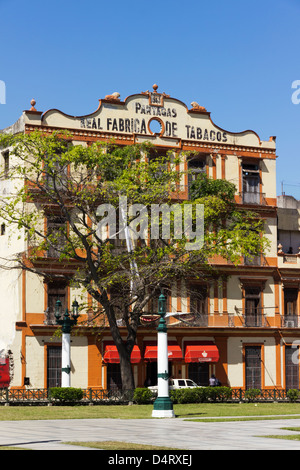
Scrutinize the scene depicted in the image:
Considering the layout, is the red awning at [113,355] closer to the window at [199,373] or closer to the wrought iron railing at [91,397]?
the window at [199,373]

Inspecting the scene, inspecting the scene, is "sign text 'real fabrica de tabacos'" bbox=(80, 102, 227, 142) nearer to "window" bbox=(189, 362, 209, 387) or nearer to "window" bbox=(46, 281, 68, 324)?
"window" bbox=(46, 281, 68, 324)

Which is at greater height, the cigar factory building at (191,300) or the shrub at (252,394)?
the cigar factory building at (191,300)

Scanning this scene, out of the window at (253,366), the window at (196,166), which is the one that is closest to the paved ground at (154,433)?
the window at (253,366)

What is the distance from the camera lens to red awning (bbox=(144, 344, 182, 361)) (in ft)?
161

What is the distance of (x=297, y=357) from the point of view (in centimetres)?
5297

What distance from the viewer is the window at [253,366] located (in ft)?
169

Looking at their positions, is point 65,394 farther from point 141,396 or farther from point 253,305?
point 253,305

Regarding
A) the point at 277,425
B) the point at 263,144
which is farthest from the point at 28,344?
the point at 277,425

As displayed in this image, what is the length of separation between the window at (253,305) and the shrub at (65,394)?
681 inches

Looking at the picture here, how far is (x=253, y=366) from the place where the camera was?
170ft

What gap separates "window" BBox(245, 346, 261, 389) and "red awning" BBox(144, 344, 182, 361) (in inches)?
179
